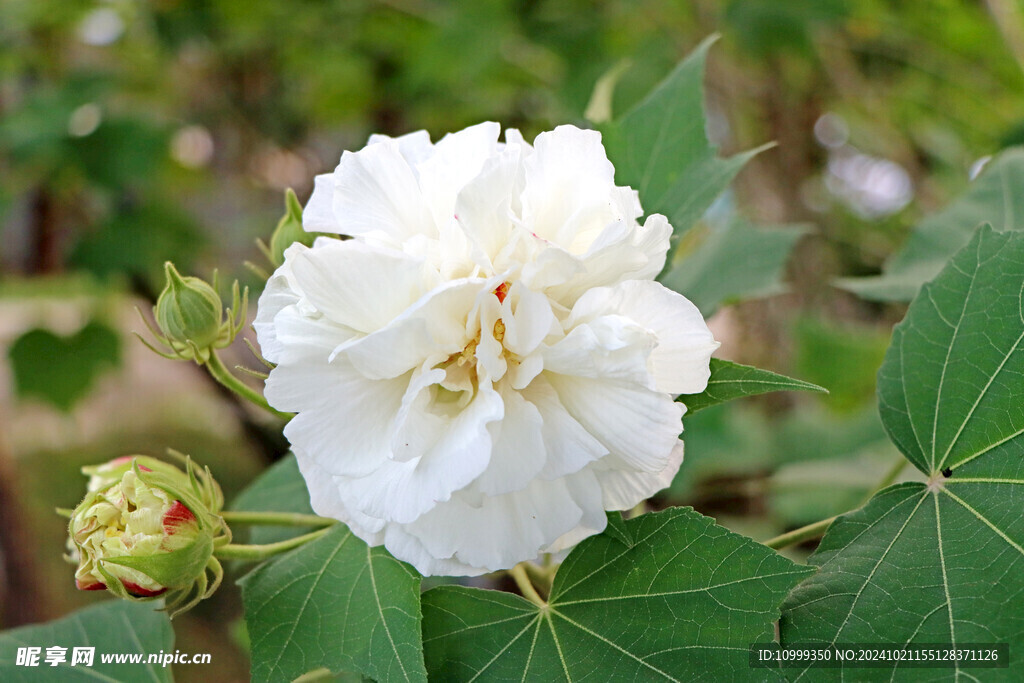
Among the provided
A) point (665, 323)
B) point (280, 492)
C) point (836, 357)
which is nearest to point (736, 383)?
point (665, 323)

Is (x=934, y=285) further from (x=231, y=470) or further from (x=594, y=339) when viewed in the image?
(x=231, y=470)

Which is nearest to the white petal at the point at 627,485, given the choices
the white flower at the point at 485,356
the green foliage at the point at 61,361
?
the white flower at the point at 485,356

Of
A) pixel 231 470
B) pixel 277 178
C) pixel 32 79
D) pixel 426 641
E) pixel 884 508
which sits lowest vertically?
pixel 231 470

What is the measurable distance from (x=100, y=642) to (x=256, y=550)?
0.20 m

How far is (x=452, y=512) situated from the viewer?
0.40m

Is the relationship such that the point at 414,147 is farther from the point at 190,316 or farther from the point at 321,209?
the point at 190,316

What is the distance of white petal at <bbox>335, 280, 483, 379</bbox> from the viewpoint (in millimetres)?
Answer: 379

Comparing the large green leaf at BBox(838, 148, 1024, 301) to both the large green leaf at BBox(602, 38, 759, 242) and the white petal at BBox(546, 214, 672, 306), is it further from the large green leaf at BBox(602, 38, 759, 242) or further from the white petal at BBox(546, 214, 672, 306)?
the white petal at BBox(546, 214, 672, 306)

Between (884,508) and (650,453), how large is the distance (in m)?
0.19

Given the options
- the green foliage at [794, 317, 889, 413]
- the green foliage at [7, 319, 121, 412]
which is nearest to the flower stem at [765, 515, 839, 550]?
the green foliage at [794, 317, 889, 413]

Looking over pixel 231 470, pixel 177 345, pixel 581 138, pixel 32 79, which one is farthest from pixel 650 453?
pixel 231 470

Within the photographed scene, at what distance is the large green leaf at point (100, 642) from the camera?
556mm

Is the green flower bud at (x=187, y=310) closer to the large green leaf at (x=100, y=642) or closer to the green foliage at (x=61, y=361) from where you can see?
the large green leaf at (x=100, y=642)

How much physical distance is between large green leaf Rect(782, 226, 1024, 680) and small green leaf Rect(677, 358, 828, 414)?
12 cm
